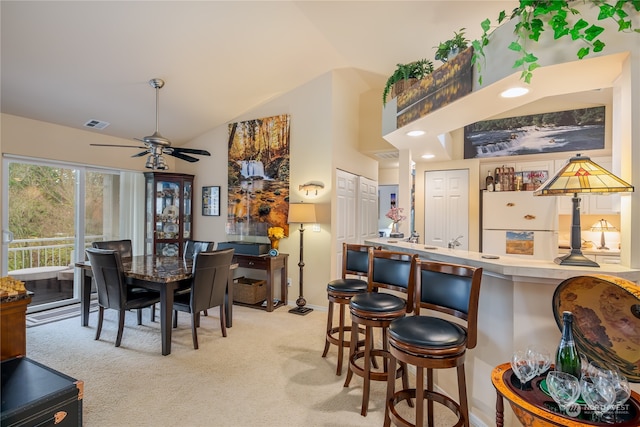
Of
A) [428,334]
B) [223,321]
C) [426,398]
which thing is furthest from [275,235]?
[428,334]

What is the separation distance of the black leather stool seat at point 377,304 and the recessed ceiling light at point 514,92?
1.59 m

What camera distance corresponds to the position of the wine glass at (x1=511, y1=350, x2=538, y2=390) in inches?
49.6

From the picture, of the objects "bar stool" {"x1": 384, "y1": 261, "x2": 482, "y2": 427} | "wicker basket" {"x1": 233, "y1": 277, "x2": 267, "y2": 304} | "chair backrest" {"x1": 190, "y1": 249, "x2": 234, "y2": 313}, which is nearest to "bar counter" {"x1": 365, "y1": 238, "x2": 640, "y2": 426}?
"bar stool" {"x1": 384, "y1": 261, "x2": 482, "y2": 427}

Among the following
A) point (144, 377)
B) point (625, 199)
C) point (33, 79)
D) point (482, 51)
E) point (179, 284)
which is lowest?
point (144, 377)

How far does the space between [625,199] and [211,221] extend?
5382mm

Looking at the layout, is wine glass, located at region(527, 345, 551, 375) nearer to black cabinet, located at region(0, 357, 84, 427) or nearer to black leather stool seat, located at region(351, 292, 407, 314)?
black leather stool seat, located at region(351, 292, 407, 314)

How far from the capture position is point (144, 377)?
2.66 meters

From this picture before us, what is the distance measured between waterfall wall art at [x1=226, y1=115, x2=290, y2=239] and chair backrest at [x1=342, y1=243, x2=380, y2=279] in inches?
84.2

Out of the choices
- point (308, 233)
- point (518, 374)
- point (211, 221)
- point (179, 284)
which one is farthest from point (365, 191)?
point (518, 374)

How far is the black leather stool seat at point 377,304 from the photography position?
211 centimetres

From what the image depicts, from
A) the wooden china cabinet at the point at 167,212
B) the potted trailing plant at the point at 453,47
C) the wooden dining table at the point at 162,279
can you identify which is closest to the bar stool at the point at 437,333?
the potted trailing plant at the point at 453,47

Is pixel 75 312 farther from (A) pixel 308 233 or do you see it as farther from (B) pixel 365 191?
(B) pixel 365 191

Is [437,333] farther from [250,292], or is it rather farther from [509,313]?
[250,292]

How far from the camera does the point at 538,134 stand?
486 cm
